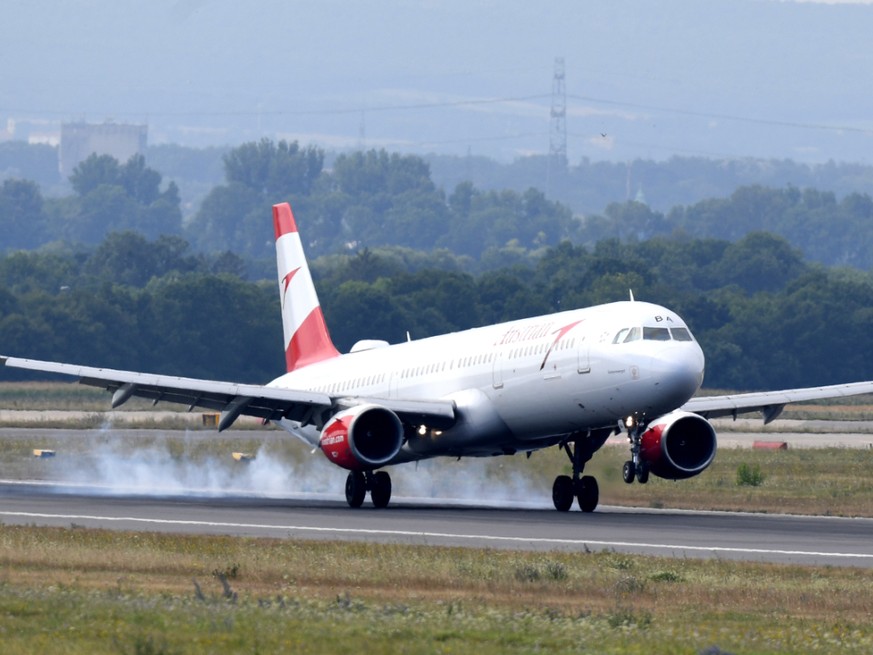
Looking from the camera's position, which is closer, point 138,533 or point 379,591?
point 379,591

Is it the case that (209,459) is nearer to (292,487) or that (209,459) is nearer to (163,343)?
(292,487)

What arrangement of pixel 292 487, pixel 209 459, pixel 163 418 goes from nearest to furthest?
pixel 292 487 < pixel 209 459 < pixel 163 418

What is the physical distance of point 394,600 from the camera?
2273cm

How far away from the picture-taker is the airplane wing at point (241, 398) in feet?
138

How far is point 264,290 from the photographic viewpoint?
149 m

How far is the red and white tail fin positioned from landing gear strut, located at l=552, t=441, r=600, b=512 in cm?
1139

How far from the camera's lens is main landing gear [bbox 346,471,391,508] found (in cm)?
4322

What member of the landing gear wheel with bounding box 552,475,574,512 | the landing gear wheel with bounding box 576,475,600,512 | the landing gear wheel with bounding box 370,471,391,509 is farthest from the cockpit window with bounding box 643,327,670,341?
the landing gear wheel with bounding box 370,471,391,509

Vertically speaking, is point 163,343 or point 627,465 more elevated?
point 163,343

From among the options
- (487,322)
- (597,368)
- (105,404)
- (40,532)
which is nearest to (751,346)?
(487,322)

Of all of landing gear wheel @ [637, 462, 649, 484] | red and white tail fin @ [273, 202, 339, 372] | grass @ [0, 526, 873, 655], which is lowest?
grass @ [0, 526, 873, 655]

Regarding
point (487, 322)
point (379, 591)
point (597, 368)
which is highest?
point (487, 322)

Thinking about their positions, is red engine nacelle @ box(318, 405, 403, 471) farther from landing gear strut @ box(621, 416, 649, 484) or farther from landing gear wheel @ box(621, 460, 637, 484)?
landing gear wheel @ box(621, 460, 637, 484)

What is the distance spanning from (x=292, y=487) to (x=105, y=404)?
4524cm
